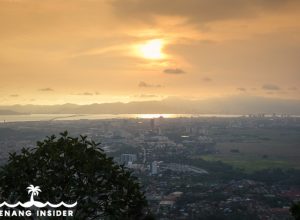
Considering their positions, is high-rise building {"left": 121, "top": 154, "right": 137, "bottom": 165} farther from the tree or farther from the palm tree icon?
the palm tree icon

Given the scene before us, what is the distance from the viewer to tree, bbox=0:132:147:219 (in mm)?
13164

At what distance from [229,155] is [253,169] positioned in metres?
18.2

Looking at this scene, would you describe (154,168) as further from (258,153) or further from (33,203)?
(33,203)

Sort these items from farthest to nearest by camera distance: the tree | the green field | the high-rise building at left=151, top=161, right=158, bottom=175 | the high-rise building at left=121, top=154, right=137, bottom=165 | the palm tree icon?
the green field, the high-rise building at left=121, top=154, right=137, bottom=165, the high-rise building at left=151, top=161, right=158, bottom=175, the tree, the palm tree icon

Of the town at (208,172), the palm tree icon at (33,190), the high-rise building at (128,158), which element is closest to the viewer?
the palm tree icon at (33,190)

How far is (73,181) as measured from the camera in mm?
13227

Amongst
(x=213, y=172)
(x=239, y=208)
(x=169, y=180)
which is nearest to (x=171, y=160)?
(x=213, y=172)

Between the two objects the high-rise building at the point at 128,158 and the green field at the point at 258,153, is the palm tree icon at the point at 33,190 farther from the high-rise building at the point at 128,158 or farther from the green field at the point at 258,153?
the green field at the point at 258,153

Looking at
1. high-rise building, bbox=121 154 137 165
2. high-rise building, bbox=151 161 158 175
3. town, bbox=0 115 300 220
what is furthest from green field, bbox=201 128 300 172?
high-rise building, bbox=151 161 158 175

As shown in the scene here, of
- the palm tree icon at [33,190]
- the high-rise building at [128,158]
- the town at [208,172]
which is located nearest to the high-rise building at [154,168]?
the town at [208,172]

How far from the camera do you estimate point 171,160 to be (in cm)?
8338

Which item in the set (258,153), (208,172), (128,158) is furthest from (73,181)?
(258,153)

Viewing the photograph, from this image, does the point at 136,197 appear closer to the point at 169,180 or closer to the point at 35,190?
the point at 35,190

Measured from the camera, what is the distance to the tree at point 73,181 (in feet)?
43.2
